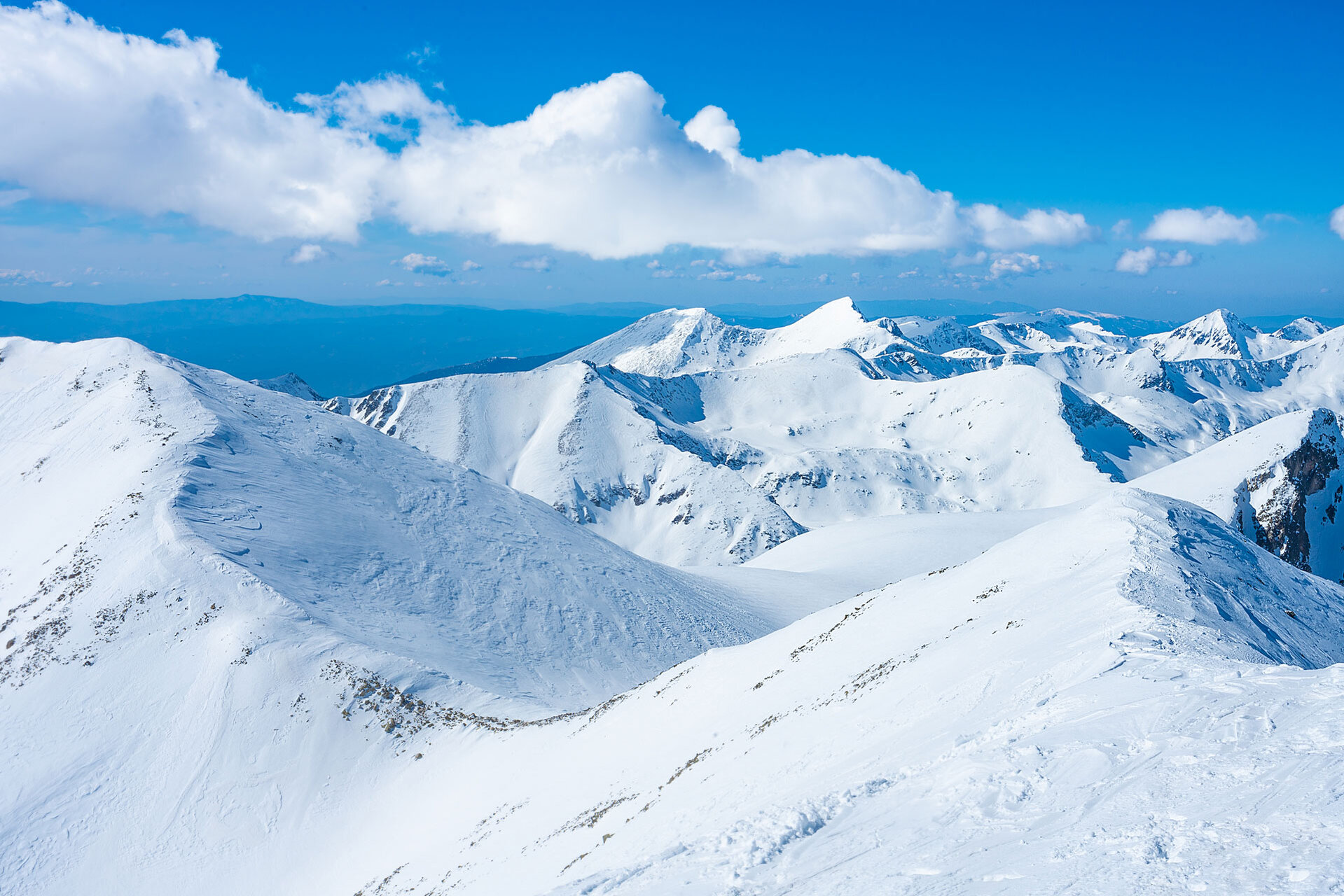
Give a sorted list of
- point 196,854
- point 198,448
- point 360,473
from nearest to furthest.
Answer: point 196,854, point 198,448, point 360,473

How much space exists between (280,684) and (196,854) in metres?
6.22

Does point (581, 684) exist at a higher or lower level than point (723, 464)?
higher

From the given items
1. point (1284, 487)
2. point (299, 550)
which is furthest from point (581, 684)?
point (1284, 487)

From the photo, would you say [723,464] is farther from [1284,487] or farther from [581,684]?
[581,684]

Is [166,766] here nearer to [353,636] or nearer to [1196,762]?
[353,636]

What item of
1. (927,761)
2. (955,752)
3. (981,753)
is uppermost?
(981,753)

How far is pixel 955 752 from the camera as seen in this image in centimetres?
1102

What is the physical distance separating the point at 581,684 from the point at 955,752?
29146 millimetres

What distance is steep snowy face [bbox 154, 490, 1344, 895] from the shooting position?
8.27 meters

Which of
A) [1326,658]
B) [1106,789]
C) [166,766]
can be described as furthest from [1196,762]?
[166,766]

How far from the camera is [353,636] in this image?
32156 mm

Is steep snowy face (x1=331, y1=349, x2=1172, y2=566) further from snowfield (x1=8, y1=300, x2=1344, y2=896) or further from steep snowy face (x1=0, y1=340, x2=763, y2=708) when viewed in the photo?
steep snowy face (x1=0, y1=340, x2=763, y2=708)

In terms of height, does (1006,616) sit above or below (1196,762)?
below

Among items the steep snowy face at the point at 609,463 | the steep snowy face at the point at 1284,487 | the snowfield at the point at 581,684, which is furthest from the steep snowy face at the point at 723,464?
the snowfield at the point at 581,684
